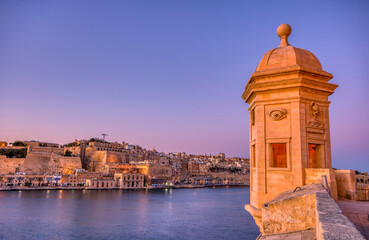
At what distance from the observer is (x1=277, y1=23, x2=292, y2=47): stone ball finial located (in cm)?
611

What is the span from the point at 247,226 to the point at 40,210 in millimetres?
27297

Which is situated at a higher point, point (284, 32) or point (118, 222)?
point (284, 32)

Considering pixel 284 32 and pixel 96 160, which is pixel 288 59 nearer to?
pixel 284 32

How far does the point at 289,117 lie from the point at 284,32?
2100 mm

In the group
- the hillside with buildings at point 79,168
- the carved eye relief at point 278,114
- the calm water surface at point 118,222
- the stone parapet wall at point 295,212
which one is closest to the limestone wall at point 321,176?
the carved eye relief at point 278,114

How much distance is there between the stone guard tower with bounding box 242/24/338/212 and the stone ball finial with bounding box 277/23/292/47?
52 cm

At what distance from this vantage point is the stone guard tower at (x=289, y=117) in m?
5.12

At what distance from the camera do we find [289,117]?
5262 mm

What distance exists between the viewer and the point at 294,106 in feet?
17.1

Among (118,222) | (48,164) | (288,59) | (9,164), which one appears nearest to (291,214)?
(288,59)

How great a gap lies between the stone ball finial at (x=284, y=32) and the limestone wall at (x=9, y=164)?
79336 mm

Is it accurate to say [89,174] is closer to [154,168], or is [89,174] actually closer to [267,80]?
[154,168]

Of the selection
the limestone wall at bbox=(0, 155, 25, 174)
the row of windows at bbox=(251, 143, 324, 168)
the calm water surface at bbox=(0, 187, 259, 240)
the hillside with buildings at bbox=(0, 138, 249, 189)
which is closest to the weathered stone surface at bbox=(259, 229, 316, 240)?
the row of windows at bbox=(251, 143, 324, 168)

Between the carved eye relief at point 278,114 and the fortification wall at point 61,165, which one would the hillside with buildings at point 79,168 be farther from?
the carved eye relief at point 278,114
